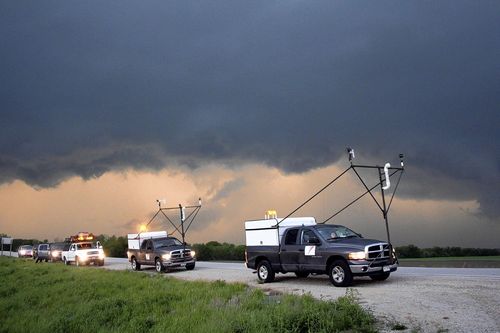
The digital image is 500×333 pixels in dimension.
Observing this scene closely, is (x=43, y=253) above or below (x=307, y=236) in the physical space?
above

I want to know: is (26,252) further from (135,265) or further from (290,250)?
(290,250)

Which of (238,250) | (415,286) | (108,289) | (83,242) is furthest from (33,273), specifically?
(415,286)

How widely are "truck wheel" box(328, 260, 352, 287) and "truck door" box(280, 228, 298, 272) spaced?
1591 mm

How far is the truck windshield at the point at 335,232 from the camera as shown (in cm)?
1725

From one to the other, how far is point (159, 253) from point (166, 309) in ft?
45.6

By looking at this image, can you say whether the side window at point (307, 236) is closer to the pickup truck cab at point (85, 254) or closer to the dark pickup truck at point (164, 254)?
the dark pickup truck at point (164, 254)

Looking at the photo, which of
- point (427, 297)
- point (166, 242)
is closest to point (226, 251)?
point (166, 242)

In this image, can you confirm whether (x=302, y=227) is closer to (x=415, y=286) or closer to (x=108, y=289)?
(x=415, y=286)

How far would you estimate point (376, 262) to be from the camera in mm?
15961

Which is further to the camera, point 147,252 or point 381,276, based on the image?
point 147,252

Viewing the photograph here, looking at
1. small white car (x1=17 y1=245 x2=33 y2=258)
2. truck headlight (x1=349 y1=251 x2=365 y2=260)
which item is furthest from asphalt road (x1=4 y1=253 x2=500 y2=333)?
small white car (x1=17 y1=245 x2=33 y2=258)

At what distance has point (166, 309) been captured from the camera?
575 inches

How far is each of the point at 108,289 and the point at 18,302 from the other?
385cm

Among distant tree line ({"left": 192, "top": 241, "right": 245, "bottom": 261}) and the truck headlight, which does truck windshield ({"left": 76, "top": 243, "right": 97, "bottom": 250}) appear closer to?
distant tree line ({"left": 192, "top": 241, "right": 245, "bottom": 261})
